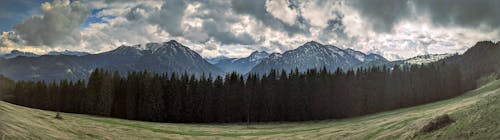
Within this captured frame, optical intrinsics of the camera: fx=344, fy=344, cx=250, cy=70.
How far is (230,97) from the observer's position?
113375 mm

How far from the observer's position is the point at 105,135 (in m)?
39.9

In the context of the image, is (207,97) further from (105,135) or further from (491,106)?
(491,106)

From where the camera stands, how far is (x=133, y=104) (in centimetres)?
10606

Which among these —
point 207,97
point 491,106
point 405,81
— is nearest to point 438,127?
point 491,106

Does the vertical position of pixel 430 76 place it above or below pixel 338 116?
above

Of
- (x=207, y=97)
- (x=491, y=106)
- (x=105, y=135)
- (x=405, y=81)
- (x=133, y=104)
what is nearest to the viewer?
(x=491, y=106)

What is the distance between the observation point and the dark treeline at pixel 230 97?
4190 inches

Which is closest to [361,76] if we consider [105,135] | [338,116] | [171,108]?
[338,116]

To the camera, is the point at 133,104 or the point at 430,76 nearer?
the point at 133,104

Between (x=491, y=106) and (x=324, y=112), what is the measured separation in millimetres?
86822

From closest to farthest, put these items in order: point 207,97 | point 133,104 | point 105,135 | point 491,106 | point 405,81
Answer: point 491,106 → point 105,135 → point 133,104 → point 207,97 → point 405,81

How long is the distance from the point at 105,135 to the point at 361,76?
94549 mm

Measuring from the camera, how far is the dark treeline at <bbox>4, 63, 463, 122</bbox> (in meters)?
106

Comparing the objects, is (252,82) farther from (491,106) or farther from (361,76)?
(491,106)
